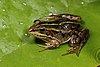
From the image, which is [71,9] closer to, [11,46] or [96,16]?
[96,16]

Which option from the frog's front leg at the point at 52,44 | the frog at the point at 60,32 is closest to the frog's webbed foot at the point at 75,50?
the frog at the point at 60,32

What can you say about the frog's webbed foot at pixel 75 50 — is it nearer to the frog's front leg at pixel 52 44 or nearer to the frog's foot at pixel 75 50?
the frog's foot at pixel 75 50

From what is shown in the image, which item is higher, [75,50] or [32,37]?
[32,37]

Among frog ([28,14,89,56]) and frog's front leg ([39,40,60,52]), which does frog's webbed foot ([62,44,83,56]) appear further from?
frog's front leg ([39,40,60,52])

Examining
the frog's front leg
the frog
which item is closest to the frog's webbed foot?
the frog

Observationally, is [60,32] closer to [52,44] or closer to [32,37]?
[52,44]

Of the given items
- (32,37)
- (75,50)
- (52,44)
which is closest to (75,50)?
(75,50)
